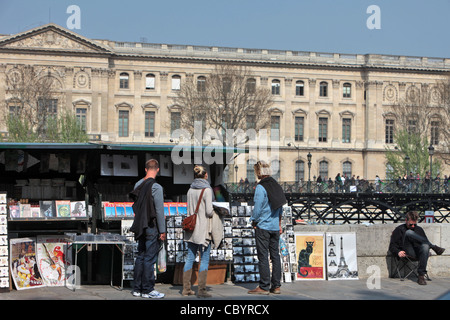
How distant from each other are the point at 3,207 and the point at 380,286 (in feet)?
20.4

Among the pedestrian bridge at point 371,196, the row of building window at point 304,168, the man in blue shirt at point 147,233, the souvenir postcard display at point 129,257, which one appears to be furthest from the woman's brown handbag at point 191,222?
the row of building window at point 304,168

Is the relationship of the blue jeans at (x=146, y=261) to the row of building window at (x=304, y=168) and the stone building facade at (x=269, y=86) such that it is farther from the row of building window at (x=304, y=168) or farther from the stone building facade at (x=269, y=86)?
the row of building window at (x=304, y=168)

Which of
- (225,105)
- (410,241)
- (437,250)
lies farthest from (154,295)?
(225,105)

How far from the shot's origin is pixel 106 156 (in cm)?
1342

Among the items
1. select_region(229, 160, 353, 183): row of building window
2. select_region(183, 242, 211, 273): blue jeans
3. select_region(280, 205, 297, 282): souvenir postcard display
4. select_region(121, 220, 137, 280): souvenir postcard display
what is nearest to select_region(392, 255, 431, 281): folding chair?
select_region(280, 205, 297, 282): souvenir postcard display

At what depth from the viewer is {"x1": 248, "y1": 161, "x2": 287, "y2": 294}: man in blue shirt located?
11.0 metres

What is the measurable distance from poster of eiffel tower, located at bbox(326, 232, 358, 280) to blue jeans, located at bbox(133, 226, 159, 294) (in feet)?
12.2

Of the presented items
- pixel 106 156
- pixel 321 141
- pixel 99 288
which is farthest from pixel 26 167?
pixel 321 141

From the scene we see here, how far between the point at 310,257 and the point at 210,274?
194cm

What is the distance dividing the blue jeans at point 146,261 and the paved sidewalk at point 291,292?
0.79 feet

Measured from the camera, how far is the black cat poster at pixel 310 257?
1299cm

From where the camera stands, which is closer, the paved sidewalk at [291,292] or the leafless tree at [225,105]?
the paved sidewalk at [291,292]

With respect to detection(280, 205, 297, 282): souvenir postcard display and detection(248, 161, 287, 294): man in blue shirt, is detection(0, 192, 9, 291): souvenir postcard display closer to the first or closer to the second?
detection(248, 161, 287, 294): man in blue shirt

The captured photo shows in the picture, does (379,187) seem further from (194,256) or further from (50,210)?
(194,256)
